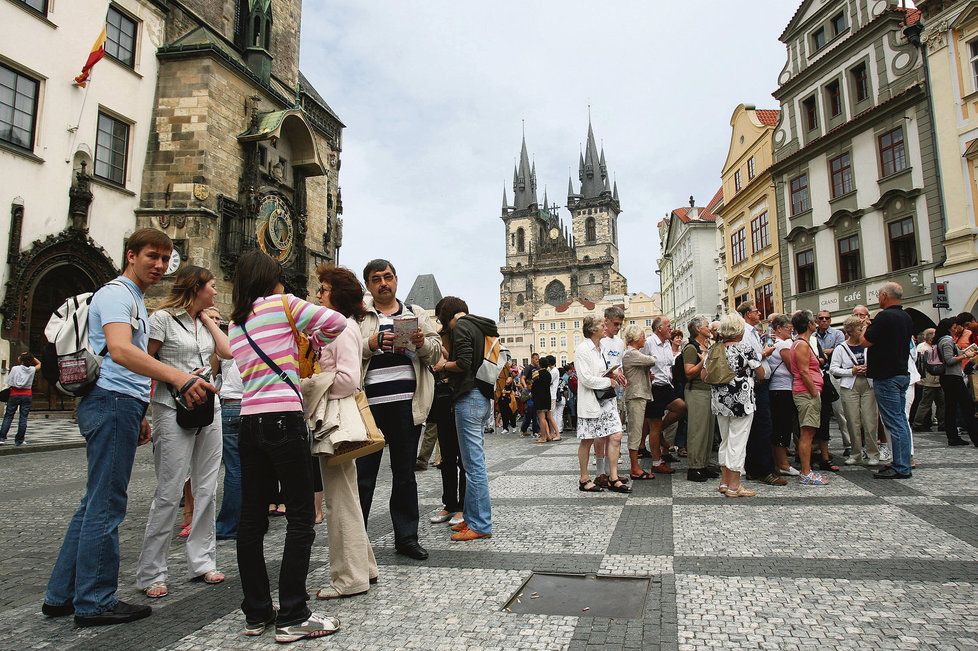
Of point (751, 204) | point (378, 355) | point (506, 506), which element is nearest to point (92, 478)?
point (378, 355)

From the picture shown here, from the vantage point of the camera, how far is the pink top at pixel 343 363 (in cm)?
316

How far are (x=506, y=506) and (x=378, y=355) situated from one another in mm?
2386

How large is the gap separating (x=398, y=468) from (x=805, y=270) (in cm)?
2569

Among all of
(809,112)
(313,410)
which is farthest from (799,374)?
(809,112)

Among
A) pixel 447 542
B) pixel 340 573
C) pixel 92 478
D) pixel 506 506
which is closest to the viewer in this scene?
pixel 92 478

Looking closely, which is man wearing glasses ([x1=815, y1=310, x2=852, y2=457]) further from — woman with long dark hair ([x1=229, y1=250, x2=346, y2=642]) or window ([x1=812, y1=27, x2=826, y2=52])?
window ([x1=812, y1=27, x2=826, y2=52])

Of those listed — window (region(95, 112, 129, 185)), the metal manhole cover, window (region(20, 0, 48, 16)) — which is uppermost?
window (region(20, 0, 48, 16))

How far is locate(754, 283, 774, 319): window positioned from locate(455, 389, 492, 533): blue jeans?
85.6 ft

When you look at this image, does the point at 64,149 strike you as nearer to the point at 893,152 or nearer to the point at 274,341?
the point at 274,341

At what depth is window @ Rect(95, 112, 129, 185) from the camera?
15.0 metres

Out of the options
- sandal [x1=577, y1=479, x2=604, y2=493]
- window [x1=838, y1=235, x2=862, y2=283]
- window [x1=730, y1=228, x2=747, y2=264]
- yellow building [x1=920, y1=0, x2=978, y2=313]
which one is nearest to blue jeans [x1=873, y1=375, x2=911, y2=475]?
sandal [x1=577, y1=479, x2=604, y2=493]

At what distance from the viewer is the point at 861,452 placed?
7574mm

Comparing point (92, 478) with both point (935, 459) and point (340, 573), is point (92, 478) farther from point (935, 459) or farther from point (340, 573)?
point (935, 459)

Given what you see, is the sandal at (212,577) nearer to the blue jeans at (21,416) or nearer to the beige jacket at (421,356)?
the beige jacket at (421,356)
